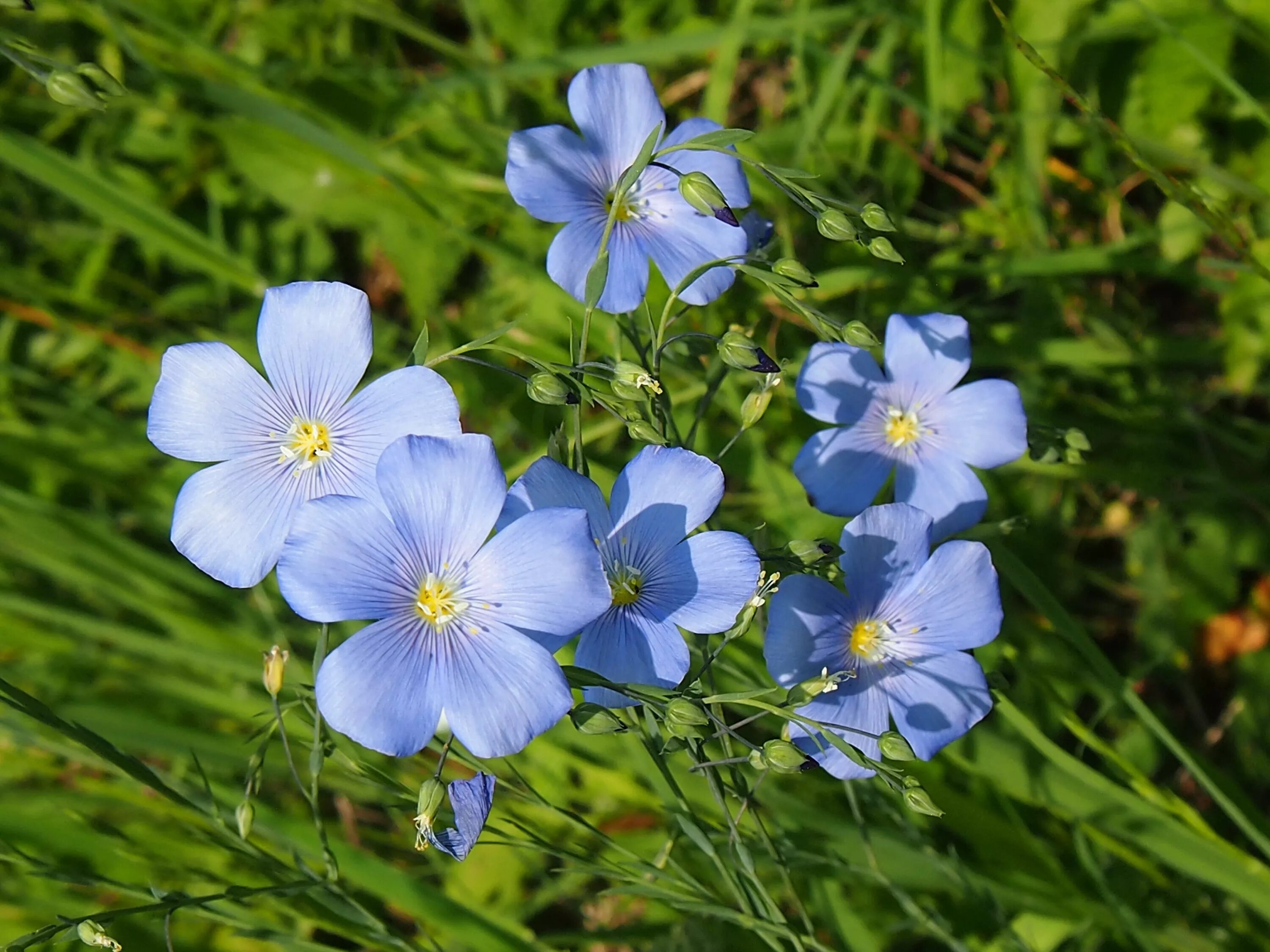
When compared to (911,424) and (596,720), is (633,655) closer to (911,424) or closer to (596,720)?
(596,720)

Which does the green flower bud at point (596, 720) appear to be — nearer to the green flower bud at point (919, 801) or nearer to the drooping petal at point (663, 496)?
the drooping petal at point (663, 496)

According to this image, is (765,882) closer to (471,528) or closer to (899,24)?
(471,528)

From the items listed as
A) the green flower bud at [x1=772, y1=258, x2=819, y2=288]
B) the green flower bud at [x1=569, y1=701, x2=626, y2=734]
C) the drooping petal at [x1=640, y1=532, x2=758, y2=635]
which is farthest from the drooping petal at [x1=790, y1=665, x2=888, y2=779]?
the green flower bud at [x1=772, y1=258, x2=819, y2=288]

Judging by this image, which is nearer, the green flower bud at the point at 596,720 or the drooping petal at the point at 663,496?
the green flower bud at the point at 596,720

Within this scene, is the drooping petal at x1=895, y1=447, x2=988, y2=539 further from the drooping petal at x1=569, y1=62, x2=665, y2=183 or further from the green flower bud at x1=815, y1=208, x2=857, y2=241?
the drooping petal at x1=569, y1=62, x2=665, y2=183

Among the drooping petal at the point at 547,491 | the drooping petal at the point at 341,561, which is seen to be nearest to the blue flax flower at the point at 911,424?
the drooping petal at the point at 547,491

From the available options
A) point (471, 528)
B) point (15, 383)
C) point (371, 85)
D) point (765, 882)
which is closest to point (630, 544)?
point (471, 528)

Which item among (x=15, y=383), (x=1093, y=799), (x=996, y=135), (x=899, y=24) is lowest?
(x=15, y=383)
